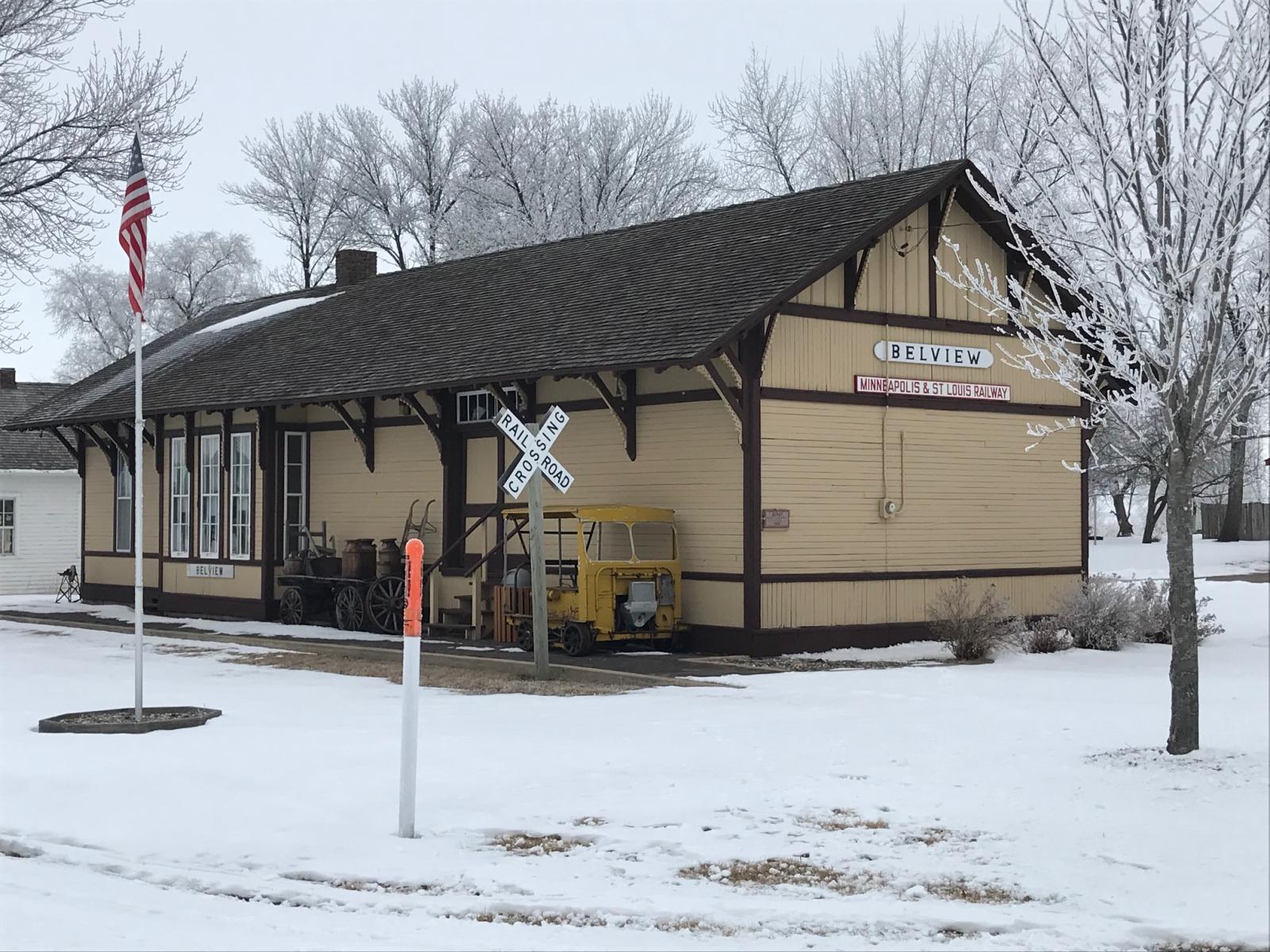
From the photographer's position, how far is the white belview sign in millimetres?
20562

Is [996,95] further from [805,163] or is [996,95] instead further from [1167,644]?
[1167,644]

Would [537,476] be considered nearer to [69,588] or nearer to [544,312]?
[544,312]

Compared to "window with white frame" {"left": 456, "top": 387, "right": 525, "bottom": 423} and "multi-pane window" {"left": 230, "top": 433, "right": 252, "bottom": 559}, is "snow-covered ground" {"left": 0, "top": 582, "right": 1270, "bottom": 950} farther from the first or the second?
"multi-pane window" {"left": 230, "top": 433, "right": 252, "bottom": 559}

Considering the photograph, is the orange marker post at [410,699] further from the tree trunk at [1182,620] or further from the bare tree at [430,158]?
the bare tree at [430,158]

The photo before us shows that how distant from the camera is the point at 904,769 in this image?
35.5 feet

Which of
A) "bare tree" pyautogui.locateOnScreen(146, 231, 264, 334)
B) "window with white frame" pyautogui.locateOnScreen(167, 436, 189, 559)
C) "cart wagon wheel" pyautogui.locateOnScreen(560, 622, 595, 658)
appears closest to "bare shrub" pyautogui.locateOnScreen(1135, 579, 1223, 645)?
"cart wagon wheel" pyautogui.locateOnScreen(560, 622, 595, 658)

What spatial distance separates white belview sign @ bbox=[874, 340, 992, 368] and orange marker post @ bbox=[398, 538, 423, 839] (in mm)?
12058

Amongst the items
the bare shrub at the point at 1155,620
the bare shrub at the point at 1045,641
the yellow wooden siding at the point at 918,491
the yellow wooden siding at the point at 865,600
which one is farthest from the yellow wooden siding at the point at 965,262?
the bare shrub at the point at 1045,641

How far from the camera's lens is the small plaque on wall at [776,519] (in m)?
19.1

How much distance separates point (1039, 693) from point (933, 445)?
20.9 ft

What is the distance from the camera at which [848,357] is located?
792 inches

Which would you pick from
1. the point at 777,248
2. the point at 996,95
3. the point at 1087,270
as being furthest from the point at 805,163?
the point at 1087,270

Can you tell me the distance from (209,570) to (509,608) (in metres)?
9.68

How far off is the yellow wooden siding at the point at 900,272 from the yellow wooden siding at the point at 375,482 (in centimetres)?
712
